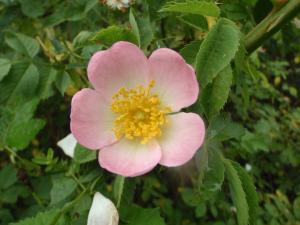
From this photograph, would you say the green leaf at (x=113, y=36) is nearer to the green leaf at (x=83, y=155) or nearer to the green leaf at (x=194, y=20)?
the green leaf at (x=194, y=20)

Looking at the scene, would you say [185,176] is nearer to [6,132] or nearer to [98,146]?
[6,132]

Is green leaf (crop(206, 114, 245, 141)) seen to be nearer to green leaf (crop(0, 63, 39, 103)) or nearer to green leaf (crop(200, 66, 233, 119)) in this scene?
green leaf (crop(200, 66, 233, 119))

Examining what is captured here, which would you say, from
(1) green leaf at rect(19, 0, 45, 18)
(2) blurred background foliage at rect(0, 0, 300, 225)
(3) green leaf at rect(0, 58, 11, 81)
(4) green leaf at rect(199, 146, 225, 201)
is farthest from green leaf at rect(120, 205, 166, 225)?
(1) green leaf at rect(19, 0, 45, 18)

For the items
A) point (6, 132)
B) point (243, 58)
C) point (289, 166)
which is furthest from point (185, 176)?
point (243, 58)

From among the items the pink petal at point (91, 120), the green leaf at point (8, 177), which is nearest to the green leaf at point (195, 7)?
the pink petal at point (91, 120)

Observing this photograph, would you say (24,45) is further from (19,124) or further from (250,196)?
(250,196)

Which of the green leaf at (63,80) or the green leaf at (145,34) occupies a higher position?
the green leaf at (145,34)

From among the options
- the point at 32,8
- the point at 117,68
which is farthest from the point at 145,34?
the point at 32,8
